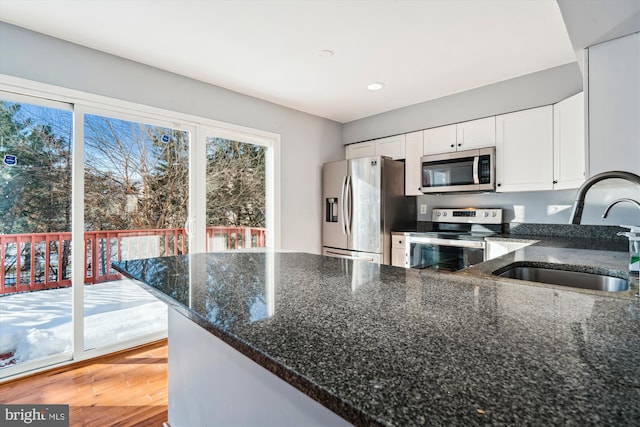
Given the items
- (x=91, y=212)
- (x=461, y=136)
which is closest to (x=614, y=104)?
(x=461, y=136)

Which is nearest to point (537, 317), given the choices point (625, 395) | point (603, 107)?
point (625, 395)

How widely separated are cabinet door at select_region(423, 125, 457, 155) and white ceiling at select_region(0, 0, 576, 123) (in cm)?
44

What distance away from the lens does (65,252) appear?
2428mm

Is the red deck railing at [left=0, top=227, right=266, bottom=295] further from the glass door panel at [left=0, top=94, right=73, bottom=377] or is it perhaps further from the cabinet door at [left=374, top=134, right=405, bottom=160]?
the cabinet door at [left=374, top=134, right=405, bottom=160]

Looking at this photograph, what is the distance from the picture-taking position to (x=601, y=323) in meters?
0.62

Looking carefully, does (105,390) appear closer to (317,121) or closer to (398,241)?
(398,241)

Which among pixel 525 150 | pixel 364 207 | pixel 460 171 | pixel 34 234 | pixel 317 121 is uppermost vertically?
pixel 317 121

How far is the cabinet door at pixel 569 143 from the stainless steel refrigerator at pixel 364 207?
58.3 inches

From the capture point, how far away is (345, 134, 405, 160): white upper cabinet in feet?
12.5

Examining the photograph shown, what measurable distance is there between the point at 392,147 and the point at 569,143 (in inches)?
67.5

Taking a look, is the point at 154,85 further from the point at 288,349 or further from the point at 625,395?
the point at 625,395

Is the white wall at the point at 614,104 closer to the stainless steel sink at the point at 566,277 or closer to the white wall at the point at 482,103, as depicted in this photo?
the stainless steel sink at the point at 566,277

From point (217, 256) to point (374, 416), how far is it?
1277mm

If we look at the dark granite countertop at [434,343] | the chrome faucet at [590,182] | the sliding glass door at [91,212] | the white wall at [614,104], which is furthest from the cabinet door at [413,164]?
the dark granite countertop at [434,343]
